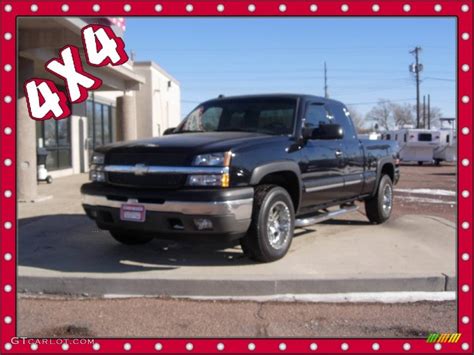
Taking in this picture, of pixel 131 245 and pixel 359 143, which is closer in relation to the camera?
pixel 131 245

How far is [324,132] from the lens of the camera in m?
6.28

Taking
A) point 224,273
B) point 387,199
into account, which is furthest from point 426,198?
A: point 224,273

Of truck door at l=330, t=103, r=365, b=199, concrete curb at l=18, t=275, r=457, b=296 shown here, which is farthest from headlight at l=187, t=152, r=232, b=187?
truck door at l=330, t=103, r=365, b=199

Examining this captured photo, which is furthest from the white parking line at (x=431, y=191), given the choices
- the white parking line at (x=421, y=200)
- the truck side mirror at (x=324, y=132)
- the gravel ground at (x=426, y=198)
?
the truck side mirror at (x=324, y=132)

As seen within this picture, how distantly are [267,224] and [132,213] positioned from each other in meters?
1.36

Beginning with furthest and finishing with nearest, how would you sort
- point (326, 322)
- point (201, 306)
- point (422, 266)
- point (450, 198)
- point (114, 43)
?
Answer: 1. point (450, 198)
2. point (422, 266)
3. point (201, 306)
4. point (326, 322)
5. point (114, 43)

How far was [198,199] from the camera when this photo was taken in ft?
16.4

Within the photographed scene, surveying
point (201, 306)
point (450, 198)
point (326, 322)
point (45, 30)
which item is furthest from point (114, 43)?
point (450, 198)

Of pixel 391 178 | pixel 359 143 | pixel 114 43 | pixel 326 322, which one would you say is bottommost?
pixel 326 322

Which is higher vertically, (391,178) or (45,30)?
(45,30)

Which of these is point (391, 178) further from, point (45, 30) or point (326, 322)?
point (45, 30)

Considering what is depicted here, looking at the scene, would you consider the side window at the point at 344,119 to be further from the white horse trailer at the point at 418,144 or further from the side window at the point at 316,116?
the white horse trailer at the point at 418,144

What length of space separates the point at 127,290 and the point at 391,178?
5.32 m

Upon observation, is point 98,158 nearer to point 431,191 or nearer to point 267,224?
point 267,224
